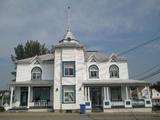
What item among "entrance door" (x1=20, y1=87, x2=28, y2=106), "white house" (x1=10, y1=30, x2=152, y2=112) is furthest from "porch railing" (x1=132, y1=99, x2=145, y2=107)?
"entrance door" (x1=20, y1=87, x2=28, y2=106)

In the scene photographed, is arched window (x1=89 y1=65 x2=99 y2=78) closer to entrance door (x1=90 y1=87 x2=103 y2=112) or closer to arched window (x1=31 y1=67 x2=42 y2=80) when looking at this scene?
entrance door (x1=90 y1=87 x2=103 y2=112)

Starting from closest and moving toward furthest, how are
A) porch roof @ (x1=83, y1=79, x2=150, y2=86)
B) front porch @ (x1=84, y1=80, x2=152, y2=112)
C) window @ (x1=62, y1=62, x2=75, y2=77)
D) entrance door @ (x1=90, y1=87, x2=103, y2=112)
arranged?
1. front porch @ (x1=84, y1=80, x2=152, y2=112)
2. porch roof @ (x1=83, y1=79, x2=150, y2=86)
3. window @ (x1=62, y1=62, x2=75, y2=77)
4. entrance door @ (x1=90, y1=87, x2=103, y2=112)

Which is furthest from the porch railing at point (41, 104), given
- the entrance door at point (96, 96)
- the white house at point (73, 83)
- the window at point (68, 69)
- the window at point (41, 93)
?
the entrance door at point (96, 96)

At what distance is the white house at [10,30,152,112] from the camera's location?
28.8 m

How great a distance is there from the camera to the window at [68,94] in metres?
28.9

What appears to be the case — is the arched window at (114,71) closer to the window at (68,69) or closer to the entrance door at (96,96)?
the entrance door at (96,96)

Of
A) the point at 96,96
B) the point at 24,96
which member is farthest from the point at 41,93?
the point at 96,96

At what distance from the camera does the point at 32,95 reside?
3109 cm

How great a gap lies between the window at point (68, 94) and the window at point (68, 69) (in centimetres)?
166

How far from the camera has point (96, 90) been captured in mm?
31578

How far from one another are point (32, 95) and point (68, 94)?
557 cm

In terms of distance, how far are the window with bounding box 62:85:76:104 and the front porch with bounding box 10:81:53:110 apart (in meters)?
2.35

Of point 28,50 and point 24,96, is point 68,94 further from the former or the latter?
point 28,50

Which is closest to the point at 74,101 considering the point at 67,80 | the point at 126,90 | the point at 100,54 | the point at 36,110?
the point at 67,80
